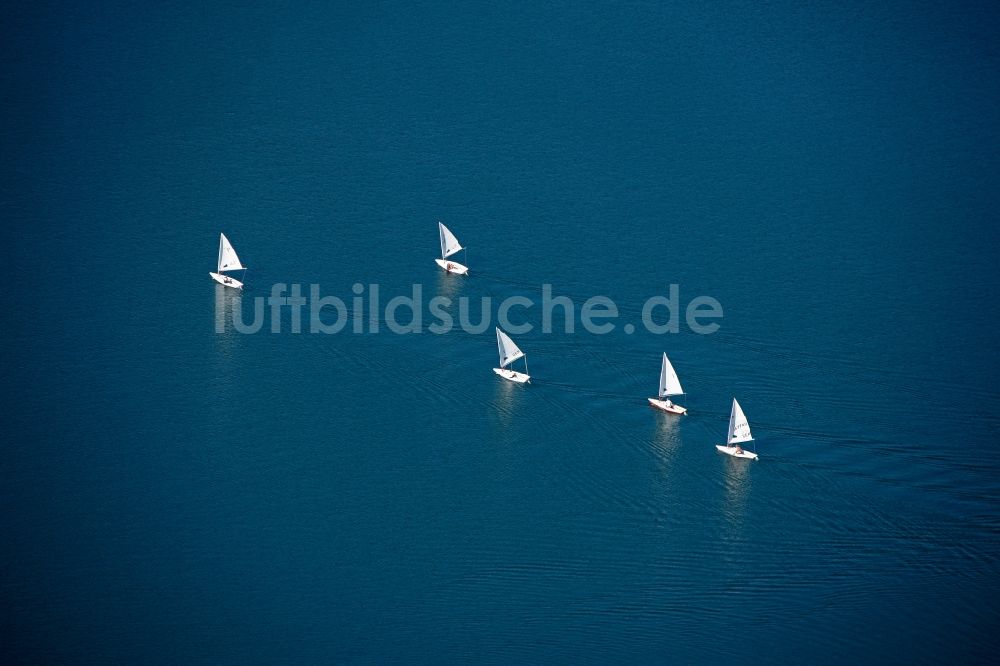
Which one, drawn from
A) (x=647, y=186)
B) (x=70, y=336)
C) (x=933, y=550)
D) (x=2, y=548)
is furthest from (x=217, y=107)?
(x=933, y=550)

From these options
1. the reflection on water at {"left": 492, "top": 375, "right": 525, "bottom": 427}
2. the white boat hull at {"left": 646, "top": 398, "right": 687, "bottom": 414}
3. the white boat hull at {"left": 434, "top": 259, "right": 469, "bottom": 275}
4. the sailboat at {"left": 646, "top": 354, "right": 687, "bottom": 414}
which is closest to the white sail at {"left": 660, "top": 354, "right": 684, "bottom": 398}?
the sailboat at {"left": 646, "top": 354, "right": 687, "bottom": 414}

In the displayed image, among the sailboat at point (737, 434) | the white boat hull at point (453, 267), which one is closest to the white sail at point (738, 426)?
the sailboat at point (737, 434)

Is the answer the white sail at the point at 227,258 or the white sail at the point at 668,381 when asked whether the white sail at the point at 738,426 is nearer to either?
the white sail at the point at 668,381

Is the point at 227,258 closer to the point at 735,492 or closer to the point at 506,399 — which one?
the point at 506,399

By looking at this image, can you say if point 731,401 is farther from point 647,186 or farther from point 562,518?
point 647,186

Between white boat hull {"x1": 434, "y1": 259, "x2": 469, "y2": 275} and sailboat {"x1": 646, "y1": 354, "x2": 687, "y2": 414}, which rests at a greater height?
white boat hull {"x1": 434, "y1": 259, "x2": 469, "y2": 275}

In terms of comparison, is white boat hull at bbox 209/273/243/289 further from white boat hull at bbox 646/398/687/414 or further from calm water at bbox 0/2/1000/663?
white boat hull at bbox 646/398/687/414
